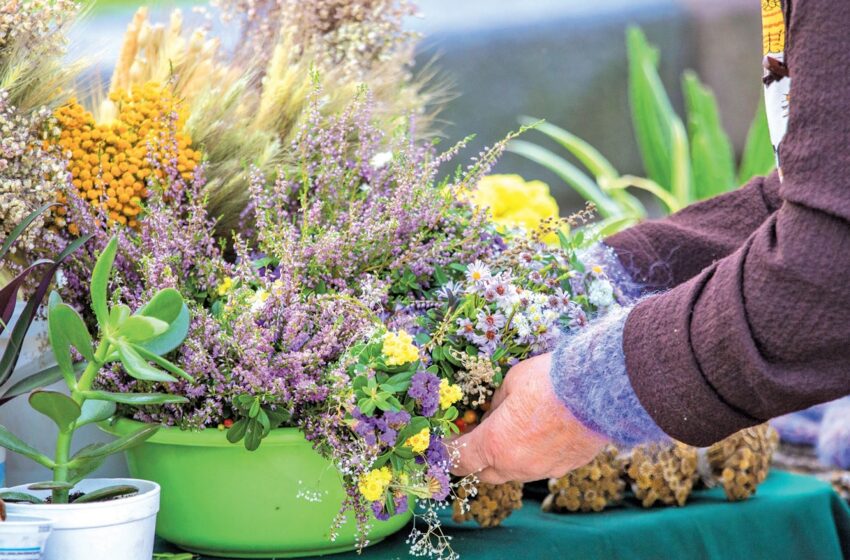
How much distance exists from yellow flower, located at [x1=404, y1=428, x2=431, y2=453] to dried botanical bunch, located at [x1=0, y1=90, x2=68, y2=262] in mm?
404

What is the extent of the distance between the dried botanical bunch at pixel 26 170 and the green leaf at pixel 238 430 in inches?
10.6

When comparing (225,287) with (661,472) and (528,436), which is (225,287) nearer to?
(528,436)

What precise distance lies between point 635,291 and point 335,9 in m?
0.55

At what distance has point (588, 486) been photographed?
3.50 feet

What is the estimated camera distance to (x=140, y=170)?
3.05ft

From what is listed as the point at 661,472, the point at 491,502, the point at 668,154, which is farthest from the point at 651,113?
the point at 491,502

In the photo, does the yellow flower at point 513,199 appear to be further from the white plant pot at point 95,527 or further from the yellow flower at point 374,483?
the white plant pot at point 95,527

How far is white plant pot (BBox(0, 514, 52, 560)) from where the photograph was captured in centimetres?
61

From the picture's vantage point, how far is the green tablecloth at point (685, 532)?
3.11 ft

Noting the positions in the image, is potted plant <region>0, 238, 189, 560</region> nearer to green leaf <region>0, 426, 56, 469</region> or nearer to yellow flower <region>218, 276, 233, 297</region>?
green leaf <region>0, 426, 56, 469</region>

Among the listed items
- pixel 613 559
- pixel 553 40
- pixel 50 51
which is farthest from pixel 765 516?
pixel 553 40

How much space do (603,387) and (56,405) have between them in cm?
46

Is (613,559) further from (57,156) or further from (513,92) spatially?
(513,92)

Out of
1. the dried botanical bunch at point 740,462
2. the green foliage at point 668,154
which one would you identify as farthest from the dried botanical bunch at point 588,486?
the green foliage at point 668,154
